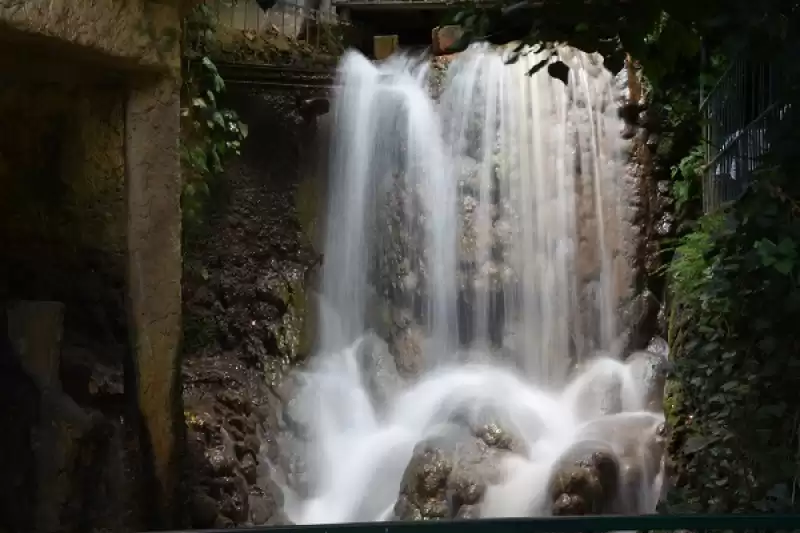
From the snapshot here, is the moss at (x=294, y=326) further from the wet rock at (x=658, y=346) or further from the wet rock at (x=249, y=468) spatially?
the wet rock at (x=658, y=346)

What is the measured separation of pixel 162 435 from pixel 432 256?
13.4 feet

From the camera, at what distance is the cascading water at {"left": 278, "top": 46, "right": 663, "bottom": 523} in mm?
7113

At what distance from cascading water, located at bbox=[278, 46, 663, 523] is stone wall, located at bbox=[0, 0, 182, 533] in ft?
6.34

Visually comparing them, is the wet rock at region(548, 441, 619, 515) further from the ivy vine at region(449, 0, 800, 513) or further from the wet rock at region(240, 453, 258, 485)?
the wet rock at region(240, 453, 258, 485)

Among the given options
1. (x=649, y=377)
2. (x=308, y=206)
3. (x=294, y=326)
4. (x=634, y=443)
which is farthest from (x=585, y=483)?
(x=308, y=206)

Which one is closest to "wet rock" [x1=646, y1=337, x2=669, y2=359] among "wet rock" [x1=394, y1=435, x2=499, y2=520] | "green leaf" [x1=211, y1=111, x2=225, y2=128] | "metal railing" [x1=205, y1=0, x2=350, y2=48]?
"wet rock" [x1=394, y1=435, x2=499, y2=520]

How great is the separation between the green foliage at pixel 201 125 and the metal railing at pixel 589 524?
5729mm

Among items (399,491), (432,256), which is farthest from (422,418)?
(432,256)

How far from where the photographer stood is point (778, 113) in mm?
3842

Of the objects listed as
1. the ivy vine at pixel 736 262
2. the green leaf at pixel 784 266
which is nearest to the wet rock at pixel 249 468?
the ivy vine at pixel 736 262

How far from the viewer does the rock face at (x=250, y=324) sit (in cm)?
624

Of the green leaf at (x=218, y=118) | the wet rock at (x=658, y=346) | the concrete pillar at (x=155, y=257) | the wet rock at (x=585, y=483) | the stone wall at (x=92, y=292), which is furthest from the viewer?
the wet rock at (x=658, y=346)

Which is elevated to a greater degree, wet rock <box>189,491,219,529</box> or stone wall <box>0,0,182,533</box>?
stone wall <box>0,0,182,533</box>

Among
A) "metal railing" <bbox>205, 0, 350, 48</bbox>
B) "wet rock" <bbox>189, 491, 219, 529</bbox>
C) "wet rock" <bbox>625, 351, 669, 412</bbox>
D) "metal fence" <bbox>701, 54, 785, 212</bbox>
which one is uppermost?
"metal railing" <bbox>205, 0, 350, 48</bbox>
